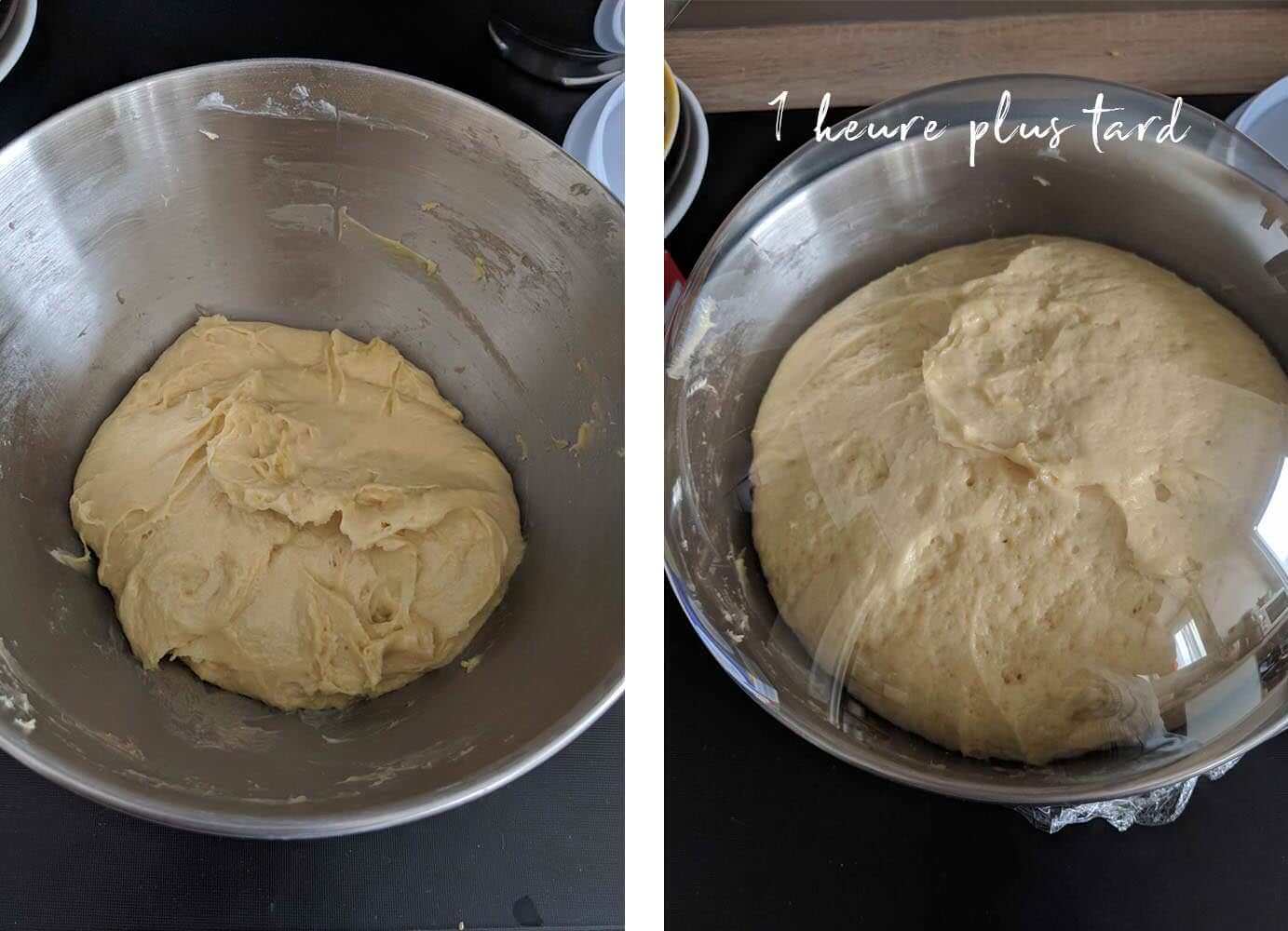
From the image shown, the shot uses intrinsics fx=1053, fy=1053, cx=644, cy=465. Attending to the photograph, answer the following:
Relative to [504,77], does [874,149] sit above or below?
above

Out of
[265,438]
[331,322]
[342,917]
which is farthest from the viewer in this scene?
[331,322]

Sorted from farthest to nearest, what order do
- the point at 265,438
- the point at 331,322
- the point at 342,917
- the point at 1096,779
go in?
1. the point at 331,322
2. the point at 265,438
3. the point at 342,917
4. the point at 1096,779

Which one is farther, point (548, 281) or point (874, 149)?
point (548, 281)

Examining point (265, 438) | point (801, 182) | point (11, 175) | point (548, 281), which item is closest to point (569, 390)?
point (548, 281)

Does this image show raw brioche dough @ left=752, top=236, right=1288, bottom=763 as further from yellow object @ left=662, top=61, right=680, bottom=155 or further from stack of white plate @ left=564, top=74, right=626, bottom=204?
stack of white plate @ left=564, top=74, right=626, bottom=204

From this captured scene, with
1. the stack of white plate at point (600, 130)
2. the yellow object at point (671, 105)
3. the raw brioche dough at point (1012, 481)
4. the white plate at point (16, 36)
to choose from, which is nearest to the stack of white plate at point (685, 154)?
the yellow object at point (671, 105)

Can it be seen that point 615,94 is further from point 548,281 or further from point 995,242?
point 995,242

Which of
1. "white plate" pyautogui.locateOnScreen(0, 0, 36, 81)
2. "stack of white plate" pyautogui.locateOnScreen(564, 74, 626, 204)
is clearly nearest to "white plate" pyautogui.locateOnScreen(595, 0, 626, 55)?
"stack of white plate" pyautogui.locateOnScreen(564, 74, 626, 204)

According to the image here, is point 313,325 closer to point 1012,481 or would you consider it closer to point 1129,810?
point 1012,481

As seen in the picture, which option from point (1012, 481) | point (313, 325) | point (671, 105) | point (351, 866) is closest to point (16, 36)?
point (313, 325)
